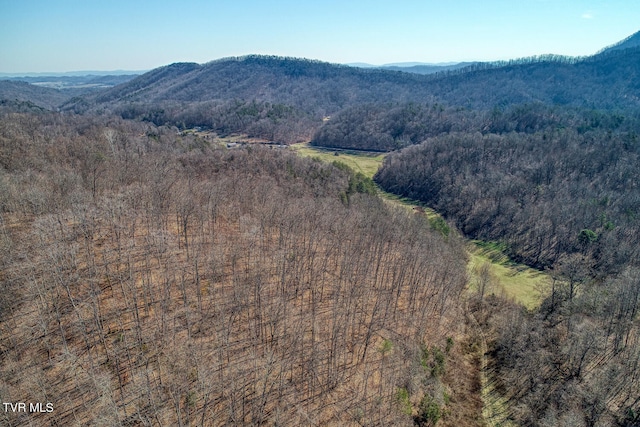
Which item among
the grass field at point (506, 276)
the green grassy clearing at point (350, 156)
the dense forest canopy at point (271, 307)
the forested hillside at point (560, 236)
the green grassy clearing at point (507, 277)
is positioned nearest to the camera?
the dense forest canopy at point (271, 307)

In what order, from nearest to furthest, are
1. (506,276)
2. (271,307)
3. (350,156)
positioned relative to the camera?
1. (271,307)
2. (506,276)
3. (350,156)

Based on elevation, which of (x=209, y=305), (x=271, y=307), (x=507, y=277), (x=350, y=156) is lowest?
(x=507, y=277)

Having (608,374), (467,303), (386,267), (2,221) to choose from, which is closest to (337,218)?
(386,267)

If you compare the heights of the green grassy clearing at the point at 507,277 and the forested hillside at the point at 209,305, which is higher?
the forested hillside at the point at 209,305

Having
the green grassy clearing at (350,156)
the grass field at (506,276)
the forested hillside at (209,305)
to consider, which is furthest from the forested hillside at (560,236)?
the green grassy clearing at (350,156)

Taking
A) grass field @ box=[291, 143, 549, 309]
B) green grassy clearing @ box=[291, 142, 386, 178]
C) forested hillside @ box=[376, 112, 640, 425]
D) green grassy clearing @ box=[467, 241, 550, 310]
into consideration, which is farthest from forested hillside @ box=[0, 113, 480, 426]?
green grassy clearing @ box=[291, 142, 386, 178]

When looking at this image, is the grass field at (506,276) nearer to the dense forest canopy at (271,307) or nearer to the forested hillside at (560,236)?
the dense forest canopy at (271,307)

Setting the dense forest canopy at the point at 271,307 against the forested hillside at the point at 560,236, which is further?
the forested hillside at the point at 560,236

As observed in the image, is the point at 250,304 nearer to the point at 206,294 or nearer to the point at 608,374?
the point at 206,294

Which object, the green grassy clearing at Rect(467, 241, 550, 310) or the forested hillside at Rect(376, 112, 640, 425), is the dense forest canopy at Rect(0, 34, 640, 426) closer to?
the forested hillside at Rect(376, 112, 640, 425)

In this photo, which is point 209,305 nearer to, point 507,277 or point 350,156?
point 507,277

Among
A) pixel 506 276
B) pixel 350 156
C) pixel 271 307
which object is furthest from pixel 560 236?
pixel 350 156
